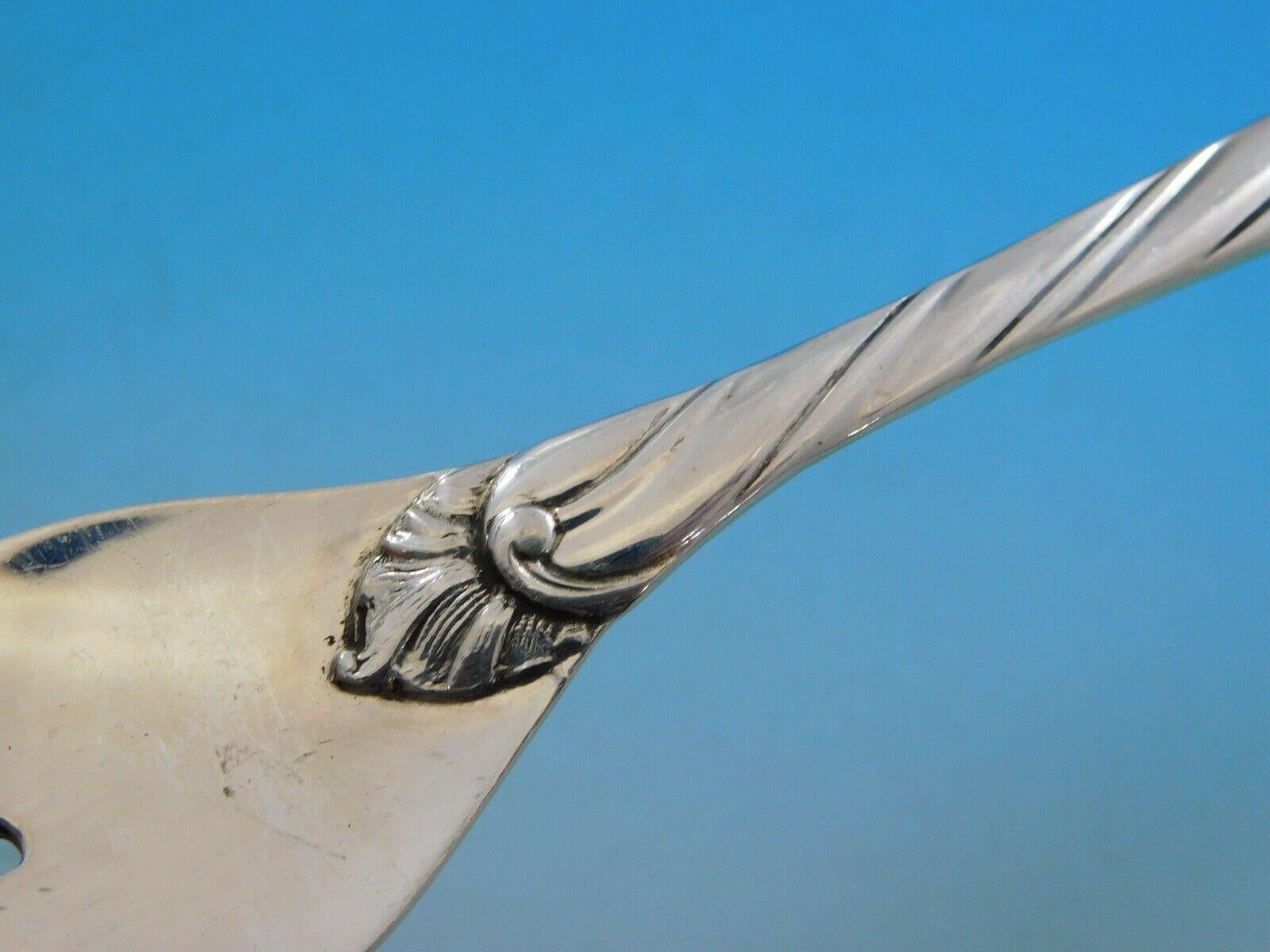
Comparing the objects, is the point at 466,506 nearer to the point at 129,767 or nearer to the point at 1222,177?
the point at 129,767

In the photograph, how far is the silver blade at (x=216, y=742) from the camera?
0.40 meters

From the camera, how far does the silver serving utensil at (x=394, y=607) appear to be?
41 cm

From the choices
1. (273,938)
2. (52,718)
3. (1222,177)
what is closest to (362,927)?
(273,938)

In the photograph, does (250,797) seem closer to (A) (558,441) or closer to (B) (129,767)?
(B) (129,767)

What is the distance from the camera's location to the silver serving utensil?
412mm

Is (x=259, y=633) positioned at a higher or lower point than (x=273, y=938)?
higher

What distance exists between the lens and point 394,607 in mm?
429

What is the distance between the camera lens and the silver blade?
0.40m

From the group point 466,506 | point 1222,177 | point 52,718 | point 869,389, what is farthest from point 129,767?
point 1222,177

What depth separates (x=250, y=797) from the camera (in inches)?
16.5

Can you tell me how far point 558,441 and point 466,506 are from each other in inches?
1.6

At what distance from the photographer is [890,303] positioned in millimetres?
437

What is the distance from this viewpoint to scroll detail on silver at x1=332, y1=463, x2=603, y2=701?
43 cm

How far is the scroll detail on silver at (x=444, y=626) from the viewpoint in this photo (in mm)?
427
